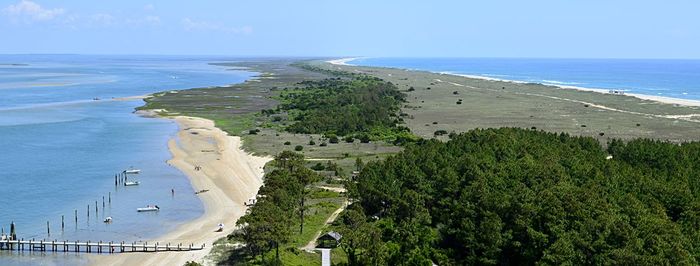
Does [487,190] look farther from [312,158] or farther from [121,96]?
[121,96]

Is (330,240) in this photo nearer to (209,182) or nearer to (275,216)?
(275,216)

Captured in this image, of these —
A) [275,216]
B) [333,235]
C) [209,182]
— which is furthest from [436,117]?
[275,216]

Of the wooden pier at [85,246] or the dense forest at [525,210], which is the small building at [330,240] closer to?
the dense forest at [525,210]

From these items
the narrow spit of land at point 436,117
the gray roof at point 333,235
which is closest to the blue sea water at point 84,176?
the narrow spit of land at point 436,117

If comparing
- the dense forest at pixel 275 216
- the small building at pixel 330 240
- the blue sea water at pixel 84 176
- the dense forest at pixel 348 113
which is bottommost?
the blue sea water at pixel 84 176

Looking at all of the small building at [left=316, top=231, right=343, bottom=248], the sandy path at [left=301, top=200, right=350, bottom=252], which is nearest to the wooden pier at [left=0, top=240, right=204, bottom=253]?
the sandy path at [left=301, top=200, right=350, bottom=252]
